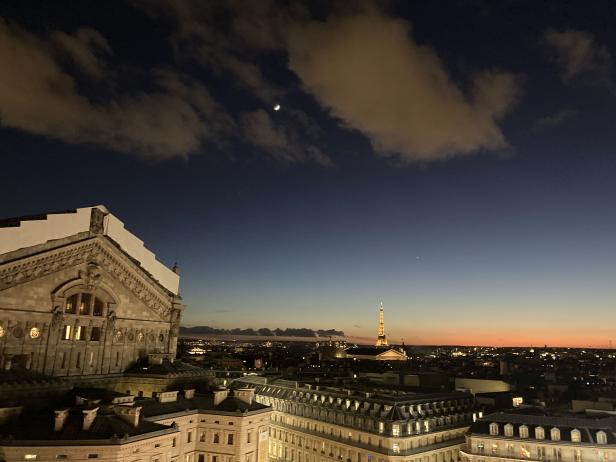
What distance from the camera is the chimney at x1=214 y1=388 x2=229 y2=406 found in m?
62.0

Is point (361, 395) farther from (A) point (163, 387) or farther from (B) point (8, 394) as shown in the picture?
(B) point (8, 394)

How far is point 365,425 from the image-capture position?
74.2m

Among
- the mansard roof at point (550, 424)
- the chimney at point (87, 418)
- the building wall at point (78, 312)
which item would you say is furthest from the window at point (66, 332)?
the mansard roof at point (550, 424)

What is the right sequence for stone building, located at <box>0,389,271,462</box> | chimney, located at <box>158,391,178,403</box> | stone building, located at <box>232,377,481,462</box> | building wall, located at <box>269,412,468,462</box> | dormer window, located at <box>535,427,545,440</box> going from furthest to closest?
stone building, located at <box>232,377,481,462</box> < building wall, located at <box>269,412,468,462</box> < dormer window, located at <box>535,427,545,440</box> < chimney, located at <box>158,391,178,403</box> < stone building, located at <box>0,389,271,462</box>

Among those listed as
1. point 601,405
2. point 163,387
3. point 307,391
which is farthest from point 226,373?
point 601,405

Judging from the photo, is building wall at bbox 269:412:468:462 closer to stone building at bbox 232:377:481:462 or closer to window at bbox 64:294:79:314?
stone building at bbox 232:377:481:462

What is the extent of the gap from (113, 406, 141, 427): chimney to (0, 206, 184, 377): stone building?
539 inches

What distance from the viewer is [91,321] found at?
60.7 metres

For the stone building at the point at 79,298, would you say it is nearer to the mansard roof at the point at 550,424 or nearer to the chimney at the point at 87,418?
the chimney at the point at 87,418

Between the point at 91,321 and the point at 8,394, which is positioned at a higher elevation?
the point at 91,321

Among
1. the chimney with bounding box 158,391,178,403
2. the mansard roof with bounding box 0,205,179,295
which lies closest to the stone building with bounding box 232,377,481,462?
the chimney with bounding box 158,391,178,403

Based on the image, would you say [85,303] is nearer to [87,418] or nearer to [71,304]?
[71,304]

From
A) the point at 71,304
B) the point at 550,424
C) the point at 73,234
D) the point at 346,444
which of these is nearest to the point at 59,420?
the point at 71,304

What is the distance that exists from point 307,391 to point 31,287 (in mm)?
48701
